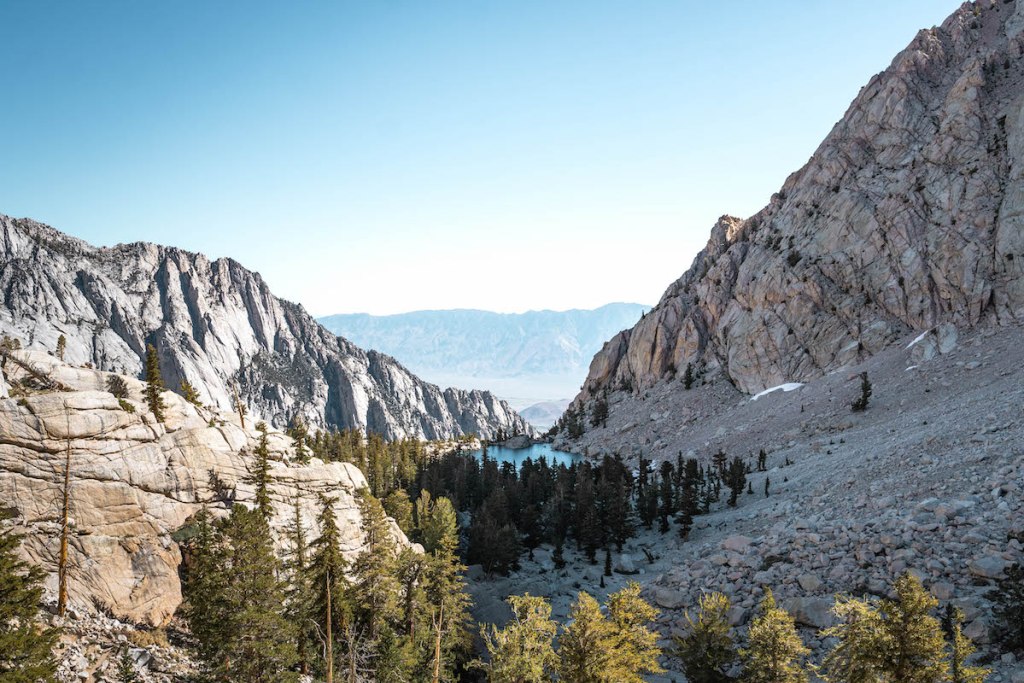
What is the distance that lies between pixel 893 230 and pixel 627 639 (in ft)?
354

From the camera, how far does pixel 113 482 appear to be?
1153 inches

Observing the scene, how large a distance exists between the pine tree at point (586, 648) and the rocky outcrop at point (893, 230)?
88223mm

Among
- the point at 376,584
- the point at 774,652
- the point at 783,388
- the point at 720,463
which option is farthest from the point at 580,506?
the point at 783,388

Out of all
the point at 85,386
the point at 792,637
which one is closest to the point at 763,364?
the point at 792,637

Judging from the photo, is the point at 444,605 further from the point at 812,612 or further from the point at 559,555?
the point at 559,555

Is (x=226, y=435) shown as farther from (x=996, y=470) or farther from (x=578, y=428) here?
(x=578, y=428)

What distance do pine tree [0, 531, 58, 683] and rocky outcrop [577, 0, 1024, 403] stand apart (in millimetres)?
107403

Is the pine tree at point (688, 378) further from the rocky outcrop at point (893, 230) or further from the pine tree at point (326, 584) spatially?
the pine tree at point (326, 584)

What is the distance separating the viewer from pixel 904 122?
10938 centimetres

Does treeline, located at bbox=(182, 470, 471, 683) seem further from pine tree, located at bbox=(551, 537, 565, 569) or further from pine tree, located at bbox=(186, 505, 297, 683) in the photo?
→ pine tree, located at bbox=(551, 537, 565, 569)

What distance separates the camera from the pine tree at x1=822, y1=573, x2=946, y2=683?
1828cm

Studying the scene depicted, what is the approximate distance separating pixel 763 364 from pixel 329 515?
4037 inches

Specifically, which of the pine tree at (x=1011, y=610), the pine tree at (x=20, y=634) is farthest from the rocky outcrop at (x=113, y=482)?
the pine tree at (x=1011, y=610)

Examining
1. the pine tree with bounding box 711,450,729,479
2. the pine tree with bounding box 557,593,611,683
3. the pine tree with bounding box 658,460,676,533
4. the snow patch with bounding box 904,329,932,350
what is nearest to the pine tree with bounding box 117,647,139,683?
the pine tree with bounding box 557,593,611,683
